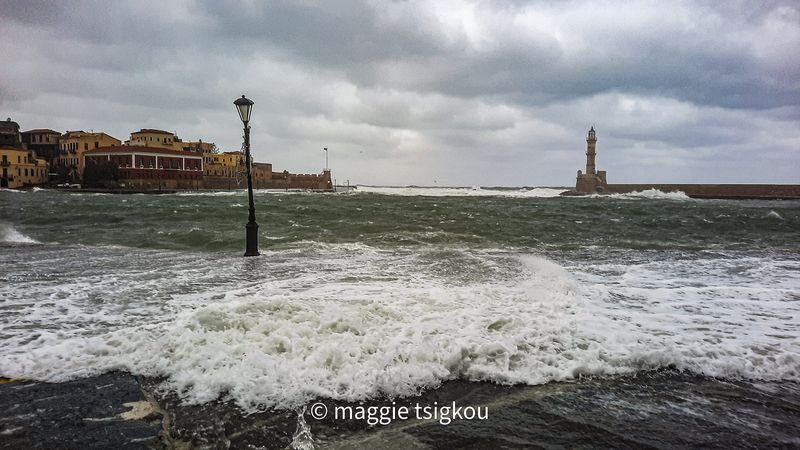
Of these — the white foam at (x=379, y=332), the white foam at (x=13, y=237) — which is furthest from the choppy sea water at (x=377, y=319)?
the white foam at (x=13, y=237)

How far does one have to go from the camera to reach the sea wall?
76000mm

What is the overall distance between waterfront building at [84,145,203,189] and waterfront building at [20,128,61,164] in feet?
51.3

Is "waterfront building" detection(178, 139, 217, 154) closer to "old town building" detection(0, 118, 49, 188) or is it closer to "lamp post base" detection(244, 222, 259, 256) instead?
"old town building" detection(0, 118, 49, 188)

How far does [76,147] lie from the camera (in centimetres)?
8950

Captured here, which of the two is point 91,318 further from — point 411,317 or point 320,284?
point 411,317

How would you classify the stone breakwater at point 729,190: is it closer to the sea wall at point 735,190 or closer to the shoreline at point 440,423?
the sea wall at point 735,190

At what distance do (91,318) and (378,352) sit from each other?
3.76m

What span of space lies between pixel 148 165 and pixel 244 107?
87.2 meters

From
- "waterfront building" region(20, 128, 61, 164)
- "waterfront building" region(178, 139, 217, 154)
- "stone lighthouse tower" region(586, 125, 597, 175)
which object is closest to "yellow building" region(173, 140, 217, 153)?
"waterfront building" region(178, 139, 217, 154)

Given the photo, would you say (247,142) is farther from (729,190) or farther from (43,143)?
(43,143)

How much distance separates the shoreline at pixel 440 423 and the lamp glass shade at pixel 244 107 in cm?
865

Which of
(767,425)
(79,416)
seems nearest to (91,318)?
(79,416)

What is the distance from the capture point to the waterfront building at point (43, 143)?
93.8 m

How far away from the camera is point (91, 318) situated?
17.3 feet
